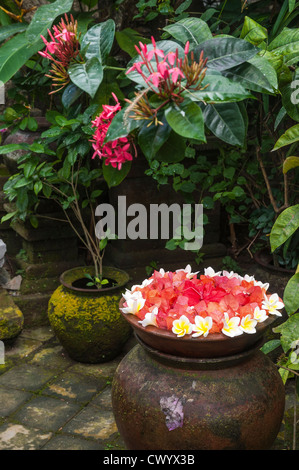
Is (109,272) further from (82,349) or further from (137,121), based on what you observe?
(137,121)

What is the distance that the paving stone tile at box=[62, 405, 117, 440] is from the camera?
269 cm

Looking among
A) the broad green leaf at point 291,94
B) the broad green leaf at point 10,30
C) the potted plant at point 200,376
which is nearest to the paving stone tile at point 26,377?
the potted plant at point 200,376

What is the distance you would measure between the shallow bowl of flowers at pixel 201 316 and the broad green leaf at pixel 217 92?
0.92 m

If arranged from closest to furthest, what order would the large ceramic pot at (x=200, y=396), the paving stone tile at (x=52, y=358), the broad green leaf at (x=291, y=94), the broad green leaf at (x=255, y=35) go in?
the broad green leaf at (x=255, y=35), the broad green leaf at (x=291, y=94), the large ceramic pot at (x=200, y=396), the paving stone tile at (x=52, y=358)

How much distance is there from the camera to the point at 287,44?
65.4 inches

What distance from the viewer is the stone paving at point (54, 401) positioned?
8.60 feet

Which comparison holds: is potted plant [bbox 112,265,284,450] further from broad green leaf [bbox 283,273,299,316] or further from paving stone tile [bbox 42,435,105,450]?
paving stone tile [bbox 42,435,105,450]

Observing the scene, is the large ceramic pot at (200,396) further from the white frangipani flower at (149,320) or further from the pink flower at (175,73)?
the pink flower at (175,73)

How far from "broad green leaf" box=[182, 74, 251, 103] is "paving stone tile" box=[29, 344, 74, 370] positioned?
2445 millimetres

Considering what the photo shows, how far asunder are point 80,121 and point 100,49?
1.55 metres

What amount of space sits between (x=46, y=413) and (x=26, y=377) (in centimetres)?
41

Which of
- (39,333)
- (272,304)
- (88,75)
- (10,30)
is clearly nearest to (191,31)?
(88,75)

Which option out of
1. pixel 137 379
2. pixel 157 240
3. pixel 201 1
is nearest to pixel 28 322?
pixel 157 240

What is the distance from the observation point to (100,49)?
4.79 ft
